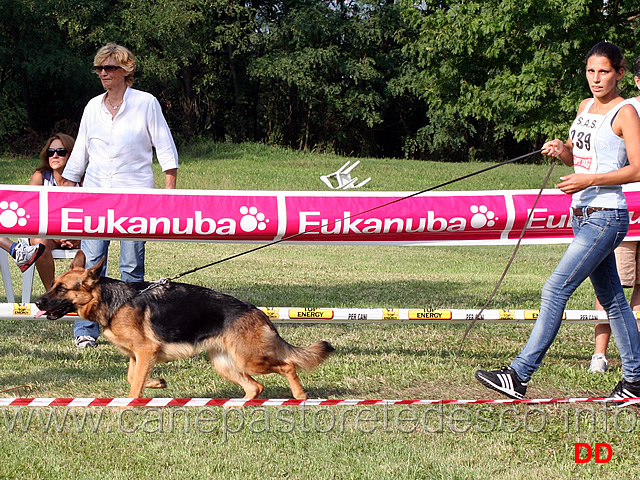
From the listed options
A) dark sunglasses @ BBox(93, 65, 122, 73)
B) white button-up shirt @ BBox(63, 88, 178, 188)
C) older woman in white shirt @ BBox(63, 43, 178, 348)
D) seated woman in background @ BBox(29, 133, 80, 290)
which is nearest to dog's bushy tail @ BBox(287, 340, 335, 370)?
older woman in white shirt @ BBox(63, 43, 178, 348)

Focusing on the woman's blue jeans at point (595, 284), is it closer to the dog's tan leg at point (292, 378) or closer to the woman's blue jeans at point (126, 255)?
the dog's tan leg at point (292, 378)

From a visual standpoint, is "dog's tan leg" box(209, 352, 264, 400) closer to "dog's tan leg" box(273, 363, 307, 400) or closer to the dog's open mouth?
"dog's tan leg" box(273, 363, 307, 400)

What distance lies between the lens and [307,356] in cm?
468

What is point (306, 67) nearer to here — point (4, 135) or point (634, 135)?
point (4, 135)

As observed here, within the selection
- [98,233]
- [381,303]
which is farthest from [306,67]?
[98,233]

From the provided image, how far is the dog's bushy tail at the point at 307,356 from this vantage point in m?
4.65

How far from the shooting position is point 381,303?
8773 millimetres

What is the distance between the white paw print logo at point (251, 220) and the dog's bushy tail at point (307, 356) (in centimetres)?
124

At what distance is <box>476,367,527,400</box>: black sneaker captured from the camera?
4285mm

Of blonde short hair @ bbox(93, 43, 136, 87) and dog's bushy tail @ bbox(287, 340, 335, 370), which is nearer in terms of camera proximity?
dog's bushy tail @ bbox(287, 340, 335, 370)

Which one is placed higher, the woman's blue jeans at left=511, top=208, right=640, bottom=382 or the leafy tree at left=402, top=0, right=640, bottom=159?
the leafy tree at left=402, top=0, right=640, bottom=159

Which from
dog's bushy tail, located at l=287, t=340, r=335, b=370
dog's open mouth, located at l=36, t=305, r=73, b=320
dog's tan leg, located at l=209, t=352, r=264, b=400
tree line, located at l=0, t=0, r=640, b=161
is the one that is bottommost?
dog's tan leg, located at l=209, t=352, r=264, b=400

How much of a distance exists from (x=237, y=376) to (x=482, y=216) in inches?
94.5

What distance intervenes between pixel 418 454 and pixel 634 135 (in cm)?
205
